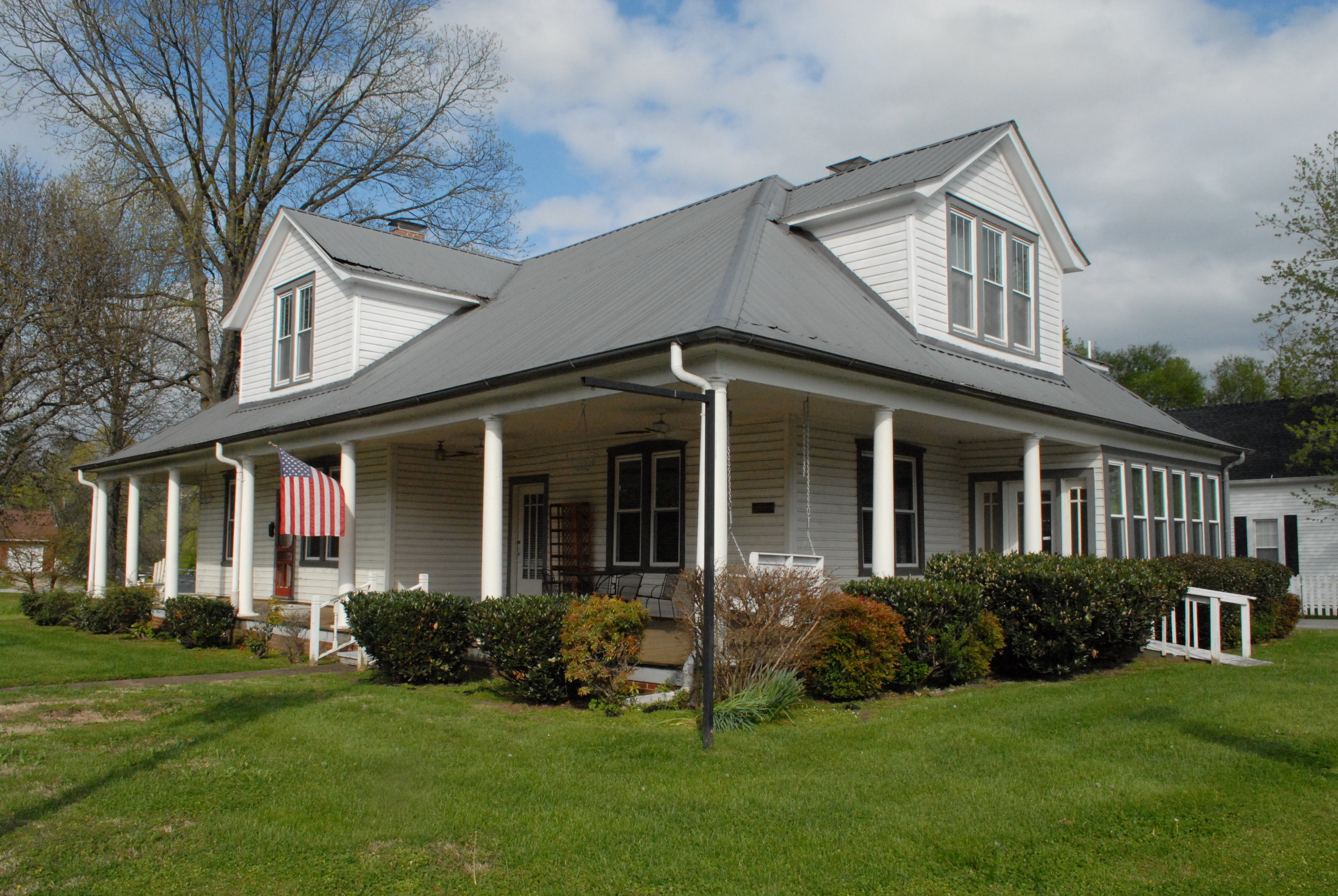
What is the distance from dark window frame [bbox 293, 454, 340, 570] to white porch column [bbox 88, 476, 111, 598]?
6.04 metres

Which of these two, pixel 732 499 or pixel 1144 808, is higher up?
pixel 732 499

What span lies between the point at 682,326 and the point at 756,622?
2795 mm

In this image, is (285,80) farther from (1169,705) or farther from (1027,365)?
(1169,705)

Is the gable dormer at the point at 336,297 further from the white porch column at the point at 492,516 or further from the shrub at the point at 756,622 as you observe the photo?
the shrub at the point at 756,622

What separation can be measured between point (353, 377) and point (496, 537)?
5801 millimetres

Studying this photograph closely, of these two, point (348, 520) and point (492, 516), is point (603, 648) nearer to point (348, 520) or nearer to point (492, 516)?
point (492, 516)

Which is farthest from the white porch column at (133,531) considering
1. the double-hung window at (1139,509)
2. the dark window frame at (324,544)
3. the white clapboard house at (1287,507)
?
the white clapboard house at (1287,507)

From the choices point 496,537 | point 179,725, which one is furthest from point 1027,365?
point 179,725

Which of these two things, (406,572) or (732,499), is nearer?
(732,499)

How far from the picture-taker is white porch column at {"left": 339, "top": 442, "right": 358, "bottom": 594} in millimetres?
14703

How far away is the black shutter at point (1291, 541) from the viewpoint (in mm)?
26094

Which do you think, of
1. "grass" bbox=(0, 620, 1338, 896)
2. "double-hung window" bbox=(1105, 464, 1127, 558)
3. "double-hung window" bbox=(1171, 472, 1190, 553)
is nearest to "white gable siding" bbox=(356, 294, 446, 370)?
"grass" bbox=(0, 620, 1338, 896)

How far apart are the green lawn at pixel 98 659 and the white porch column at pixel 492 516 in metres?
4.04

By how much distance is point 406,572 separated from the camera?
16.8 metres
